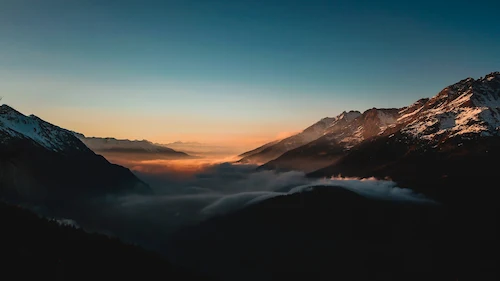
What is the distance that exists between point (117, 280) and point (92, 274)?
4.82 metres

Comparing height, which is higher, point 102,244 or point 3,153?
point 3,153

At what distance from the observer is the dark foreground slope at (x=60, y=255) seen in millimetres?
52688

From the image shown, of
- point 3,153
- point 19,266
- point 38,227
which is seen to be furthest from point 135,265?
point 3,153

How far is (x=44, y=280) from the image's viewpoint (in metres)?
49.4

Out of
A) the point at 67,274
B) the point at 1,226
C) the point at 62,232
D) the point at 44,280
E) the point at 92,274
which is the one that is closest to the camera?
the point at 44,280

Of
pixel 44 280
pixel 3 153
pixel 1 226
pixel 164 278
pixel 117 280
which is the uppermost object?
pixel 3 153

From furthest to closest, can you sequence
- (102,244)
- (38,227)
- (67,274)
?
(102,244), (38,227), (67,274)

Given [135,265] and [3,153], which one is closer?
→ [135,265]

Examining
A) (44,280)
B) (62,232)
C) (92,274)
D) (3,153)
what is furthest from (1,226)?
(3,153)

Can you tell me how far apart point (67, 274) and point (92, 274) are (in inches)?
266

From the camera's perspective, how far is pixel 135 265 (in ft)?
269

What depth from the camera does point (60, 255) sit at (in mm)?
62281

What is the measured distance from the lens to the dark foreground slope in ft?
173

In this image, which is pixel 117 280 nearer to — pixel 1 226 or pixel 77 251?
pixel 77 251
